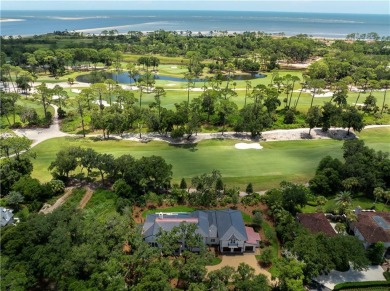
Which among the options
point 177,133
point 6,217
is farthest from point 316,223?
point 6,217

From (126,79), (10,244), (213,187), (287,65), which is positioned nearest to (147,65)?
(126,79)

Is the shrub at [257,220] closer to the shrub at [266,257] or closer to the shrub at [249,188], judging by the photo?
the shrub at [266,257]

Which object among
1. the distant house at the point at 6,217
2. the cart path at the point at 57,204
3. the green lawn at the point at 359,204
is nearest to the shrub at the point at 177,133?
the cart path at the point at 57,204

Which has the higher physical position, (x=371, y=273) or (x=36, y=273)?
(x=36, y=273)

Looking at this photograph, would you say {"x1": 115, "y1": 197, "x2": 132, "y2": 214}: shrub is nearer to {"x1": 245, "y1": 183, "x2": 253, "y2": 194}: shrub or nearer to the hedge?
{"x1": 245, "y1": 183, "x2": 253, "y2": 194}: shrub

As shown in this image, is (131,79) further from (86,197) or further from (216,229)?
(216,229)

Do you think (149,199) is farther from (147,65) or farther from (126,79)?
(147,65)
